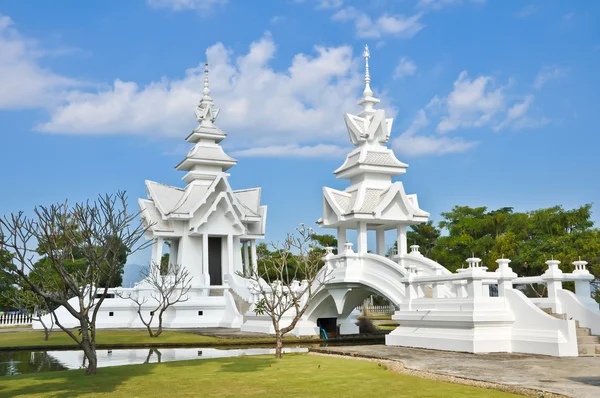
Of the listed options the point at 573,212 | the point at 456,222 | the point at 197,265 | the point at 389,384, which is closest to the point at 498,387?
the point at 389,384

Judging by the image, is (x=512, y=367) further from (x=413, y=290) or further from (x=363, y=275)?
(x=363, y=275)

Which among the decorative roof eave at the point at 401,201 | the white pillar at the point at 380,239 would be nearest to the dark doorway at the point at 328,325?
the white pillar at the point at 380,239

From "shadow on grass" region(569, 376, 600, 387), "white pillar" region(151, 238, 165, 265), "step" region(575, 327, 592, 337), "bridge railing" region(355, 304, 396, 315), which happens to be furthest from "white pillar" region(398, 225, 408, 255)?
"bridge railing" region(355, 304, 396, 315)

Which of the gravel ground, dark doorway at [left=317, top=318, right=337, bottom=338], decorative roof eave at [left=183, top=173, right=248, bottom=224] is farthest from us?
decorative roof eave at [left=183, top=173, right=248, bottom=224]

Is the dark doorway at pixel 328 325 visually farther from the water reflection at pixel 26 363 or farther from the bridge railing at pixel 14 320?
the bridge railing at pixel 14 320

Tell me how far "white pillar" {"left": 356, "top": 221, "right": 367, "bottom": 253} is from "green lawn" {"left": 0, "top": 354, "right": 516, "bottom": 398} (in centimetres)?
1229

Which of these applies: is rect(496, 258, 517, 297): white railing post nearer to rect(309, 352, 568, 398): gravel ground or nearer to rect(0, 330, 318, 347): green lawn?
rect(309, 352, 568, 398): gravel ground

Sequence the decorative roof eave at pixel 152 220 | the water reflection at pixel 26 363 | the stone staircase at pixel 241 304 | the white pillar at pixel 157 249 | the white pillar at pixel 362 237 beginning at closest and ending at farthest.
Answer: the water reflection at pixel 26 363 < the white pillar at pixel 362 237 < the stone staircase at pixel 241 304 < the decorative roof eave at pixel 152 220 < the white pillar at pixel 157 249

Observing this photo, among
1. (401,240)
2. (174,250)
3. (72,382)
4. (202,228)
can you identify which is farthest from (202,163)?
(72,382)

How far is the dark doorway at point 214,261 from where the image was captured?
45.0 metres

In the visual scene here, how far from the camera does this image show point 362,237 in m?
Result: 28.4

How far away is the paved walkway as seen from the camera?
11094 millimetres

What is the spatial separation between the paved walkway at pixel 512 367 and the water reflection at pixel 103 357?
4.71 m

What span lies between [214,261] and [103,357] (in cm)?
2413
